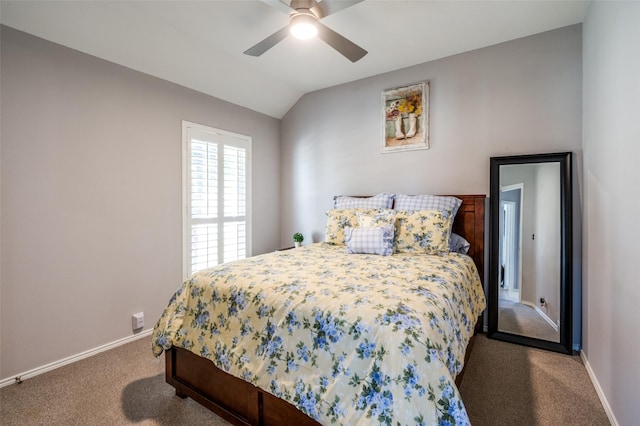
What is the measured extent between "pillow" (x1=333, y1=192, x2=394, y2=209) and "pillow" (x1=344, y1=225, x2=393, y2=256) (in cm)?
53

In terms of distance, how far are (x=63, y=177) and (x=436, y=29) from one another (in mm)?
3303

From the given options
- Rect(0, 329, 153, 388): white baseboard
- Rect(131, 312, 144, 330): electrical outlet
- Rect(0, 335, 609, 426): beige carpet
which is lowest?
Rect(0, 335, 609, 426): beige carpet

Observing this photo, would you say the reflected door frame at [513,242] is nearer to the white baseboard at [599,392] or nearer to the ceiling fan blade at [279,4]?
the white baseboard at [599,392]

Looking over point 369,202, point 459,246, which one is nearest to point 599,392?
point 459,246

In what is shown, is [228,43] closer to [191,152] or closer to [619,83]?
A: [191,152]

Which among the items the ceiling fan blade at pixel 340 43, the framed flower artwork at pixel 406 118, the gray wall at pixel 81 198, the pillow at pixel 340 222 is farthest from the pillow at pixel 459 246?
the gray wall at pixel 81 198

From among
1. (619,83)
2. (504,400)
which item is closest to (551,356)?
(504,400)

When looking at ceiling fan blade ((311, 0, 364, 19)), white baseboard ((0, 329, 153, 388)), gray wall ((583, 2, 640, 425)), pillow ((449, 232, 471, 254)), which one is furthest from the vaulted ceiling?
white baseboard ((0, 329, 153, 388))

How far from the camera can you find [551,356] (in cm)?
241

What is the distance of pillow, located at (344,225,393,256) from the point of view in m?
2.50

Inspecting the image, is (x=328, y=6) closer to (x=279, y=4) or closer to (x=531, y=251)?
(x=279, y=4)

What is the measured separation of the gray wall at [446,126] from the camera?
2.59 m

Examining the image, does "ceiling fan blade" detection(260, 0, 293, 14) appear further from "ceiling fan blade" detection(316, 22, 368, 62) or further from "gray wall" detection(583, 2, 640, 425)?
"gray wall" detection(583, 2, 640, 425)

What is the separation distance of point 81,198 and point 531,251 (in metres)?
3.89
